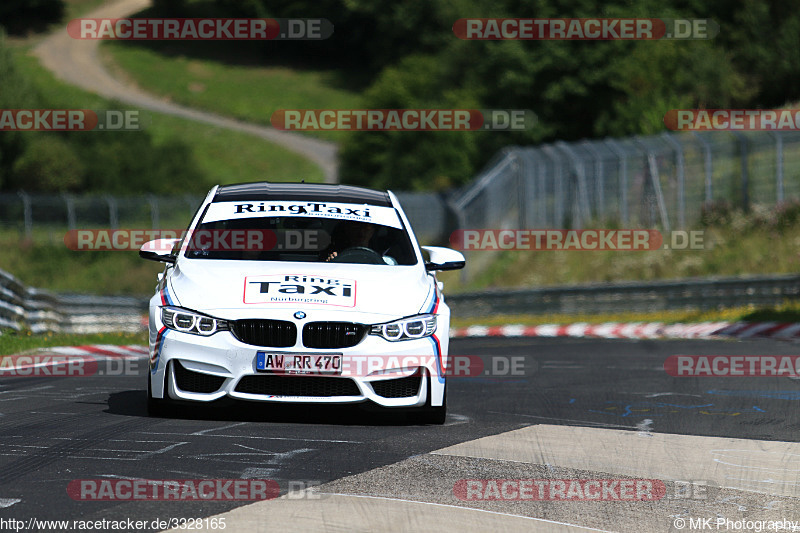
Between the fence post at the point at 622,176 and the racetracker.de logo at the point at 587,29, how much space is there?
15.4m

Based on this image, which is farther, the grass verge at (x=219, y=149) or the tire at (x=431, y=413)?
the grass verge at (x=219, y=149)

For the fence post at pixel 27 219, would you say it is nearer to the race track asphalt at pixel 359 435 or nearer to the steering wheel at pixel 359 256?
the race track asphalt at pixel 359 435

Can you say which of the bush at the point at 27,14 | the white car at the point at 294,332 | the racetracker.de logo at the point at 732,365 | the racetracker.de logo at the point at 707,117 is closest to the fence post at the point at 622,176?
the racetracker.de logo at the point at 707,117

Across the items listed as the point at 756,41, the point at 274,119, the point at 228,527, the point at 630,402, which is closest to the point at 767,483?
the point at 228,527

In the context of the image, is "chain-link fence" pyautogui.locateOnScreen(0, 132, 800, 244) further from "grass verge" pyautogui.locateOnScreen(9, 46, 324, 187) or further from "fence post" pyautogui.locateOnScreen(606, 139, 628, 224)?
"grass verge" pyautogui.locateOnScreen(9, 46, 324, 187)

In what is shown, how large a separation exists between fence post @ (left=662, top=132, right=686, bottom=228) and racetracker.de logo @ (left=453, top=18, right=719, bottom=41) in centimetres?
1722

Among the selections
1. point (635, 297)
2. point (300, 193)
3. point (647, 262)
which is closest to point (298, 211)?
point (300, 193)

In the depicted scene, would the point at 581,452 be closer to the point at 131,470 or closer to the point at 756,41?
the point at 131,470

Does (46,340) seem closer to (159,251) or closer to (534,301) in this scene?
(159,251)

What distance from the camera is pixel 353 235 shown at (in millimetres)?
9617

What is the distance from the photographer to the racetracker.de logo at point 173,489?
5.89 m

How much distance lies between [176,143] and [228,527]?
212 ft

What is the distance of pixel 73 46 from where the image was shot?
10431cm

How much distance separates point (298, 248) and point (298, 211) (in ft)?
1.28
